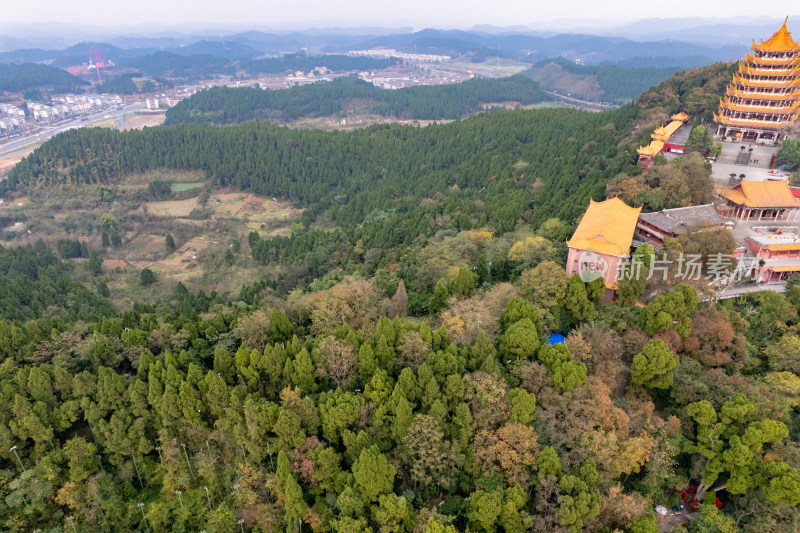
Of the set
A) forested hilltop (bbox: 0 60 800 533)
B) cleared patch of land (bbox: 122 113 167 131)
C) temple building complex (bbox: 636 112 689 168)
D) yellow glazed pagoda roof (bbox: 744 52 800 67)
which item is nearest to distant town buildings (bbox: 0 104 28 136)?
cleared patch of land (bbox: 122 113 167 131)

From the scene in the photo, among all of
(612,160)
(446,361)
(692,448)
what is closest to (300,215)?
(612,160)

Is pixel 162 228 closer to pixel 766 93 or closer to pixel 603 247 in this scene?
pixel 603 247

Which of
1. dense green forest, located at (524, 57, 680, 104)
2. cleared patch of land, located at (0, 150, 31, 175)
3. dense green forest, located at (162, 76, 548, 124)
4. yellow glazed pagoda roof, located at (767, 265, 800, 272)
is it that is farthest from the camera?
dense green forest, located at (524, 57, 680, 104)

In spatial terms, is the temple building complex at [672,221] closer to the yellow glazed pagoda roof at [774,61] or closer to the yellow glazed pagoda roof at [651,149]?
the yellow glazed pagoda roof at [651,149]

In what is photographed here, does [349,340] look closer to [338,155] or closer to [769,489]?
[769,489]

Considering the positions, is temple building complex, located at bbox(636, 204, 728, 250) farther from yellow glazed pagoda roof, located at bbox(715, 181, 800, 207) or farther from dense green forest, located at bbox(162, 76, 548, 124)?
dense green forest, located at bbox(162, 76, 548, 124)

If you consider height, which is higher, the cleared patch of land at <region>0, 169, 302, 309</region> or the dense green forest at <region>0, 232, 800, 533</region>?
the dense green forest at <region>0, 232, 800, 533</region>
